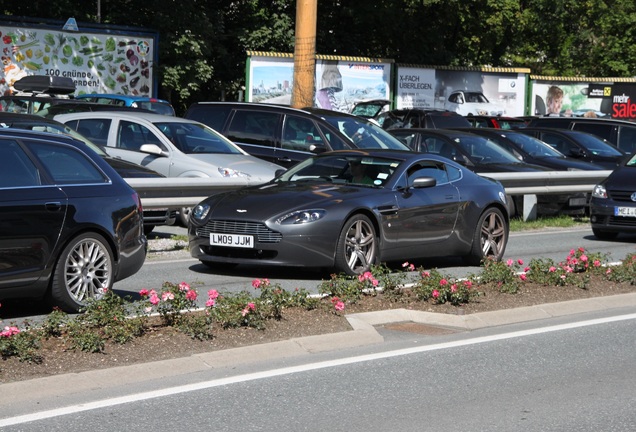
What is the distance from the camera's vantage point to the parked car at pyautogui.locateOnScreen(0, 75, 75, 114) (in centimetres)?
2205

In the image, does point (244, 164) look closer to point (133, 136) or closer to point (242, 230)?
point (133, 136)

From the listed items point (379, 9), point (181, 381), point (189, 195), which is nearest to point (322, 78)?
point (379, 9)

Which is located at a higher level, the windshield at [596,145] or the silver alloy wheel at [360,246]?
the windshield at [596,145]

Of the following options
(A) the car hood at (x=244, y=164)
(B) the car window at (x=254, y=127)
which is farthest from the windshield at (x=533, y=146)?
(A) the car hood at (x=244, y=164)

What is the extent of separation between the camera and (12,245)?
8711 millimetres

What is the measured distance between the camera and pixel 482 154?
20.4 m

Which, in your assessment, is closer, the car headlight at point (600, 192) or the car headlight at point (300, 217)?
the car headlight at point (300, 217)

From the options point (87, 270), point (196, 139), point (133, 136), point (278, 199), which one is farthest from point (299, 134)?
point (87, 270)

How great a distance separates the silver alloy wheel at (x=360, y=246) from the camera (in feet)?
39.2

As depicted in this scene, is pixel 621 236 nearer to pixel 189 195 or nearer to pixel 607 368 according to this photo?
pixel 189 195

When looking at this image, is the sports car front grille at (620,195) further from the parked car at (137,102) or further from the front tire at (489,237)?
the parked car at (137,102)

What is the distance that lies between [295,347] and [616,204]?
1001cm

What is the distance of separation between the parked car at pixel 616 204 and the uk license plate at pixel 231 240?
733 centimetres

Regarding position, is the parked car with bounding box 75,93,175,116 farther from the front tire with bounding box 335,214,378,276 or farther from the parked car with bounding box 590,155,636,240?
the front tire with bounding box 335,214,378,276
